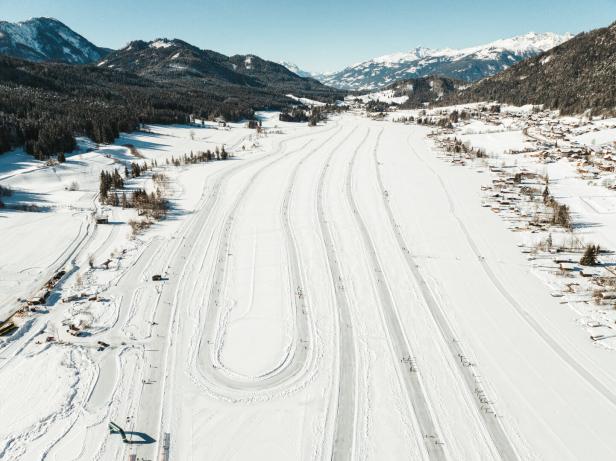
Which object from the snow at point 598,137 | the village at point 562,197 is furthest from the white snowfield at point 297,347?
the snow at point 598,137

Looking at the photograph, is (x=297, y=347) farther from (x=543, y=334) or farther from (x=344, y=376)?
(x=543, y=334)

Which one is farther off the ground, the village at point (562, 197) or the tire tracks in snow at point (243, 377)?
the village at point (562, 197)

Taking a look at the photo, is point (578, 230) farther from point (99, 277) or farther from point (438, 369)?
point (99, 277)

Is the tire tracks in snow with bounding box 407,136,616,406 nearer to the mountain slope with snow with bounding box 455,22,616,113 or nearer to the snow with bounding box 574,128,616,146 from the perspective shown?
the snow with bounding box 574,128,616,146

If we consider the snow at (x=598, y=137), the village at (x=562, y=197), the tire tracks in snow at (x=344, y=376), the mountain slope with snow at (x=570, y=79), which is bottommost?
the tire tracks in snow at (x=344, y=376)

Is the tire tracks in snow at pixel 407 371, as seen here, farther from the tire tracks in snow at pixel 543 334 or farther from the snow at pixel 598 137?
the snow at pixel 598 137

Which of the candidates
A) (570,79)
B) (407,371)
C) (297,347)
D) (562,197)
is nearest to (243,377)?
(297,347)
